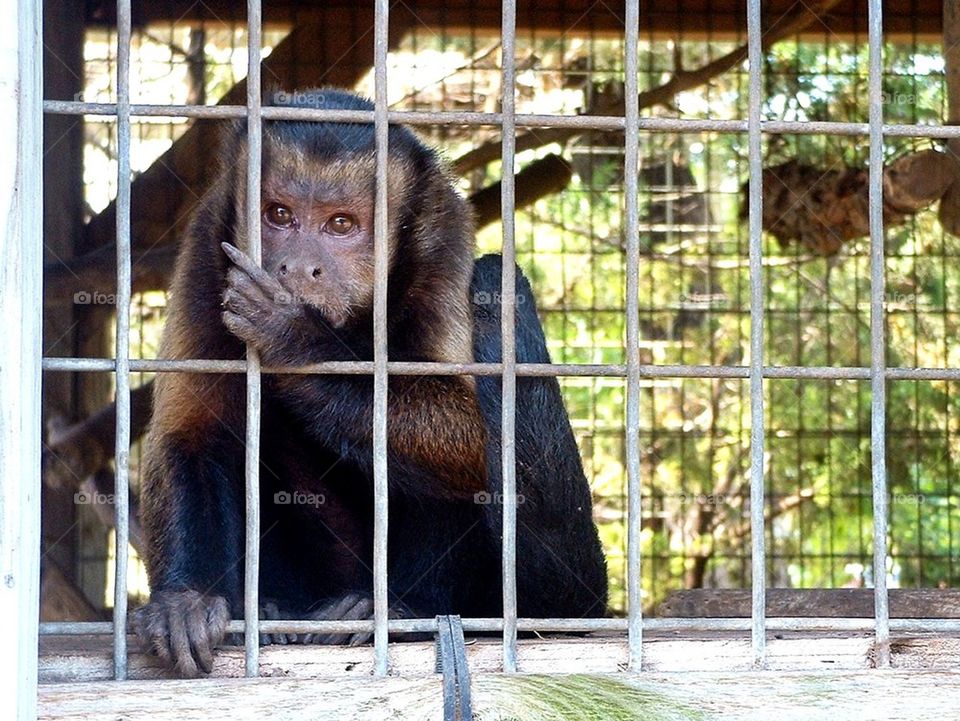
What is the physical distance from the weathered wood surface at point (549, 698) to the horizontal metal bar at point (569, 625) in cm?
13

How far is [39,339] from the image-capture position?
119 inches

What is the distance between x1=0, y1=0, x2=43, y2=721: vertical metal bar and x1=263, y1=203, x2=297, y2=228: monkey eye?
1.47 metres

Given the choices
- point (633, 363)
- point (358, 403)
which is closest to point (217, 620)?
point (358, 403)

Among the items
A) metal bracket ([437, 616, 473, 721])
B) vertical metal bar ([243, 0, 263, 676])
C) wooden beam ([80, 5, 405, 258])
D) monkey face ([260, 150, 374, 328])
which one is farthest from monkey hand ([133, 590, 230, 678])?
wooden beam ([80, 5, 405, 258])

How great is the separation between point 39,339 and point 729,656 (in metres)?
1.73

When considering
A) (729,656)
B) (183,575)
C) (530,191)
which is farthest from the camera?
(530,191)

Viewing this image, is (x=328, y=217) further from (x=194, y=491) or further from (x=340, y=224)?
(x=194, y=491)

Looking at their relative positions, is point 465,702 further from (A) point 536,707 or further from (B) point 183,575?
(B) point 183,575

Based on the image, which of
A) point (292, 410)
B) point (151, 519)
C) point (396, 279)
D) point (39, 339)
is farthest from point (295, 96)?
point (39, 339)

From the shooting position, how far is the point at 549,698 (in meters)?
3.13

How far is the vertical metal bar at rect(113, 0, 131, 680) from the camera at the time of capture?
3178 millimetres

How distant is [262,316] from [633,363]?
3.12 ft

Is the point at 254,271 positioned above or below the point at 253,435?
above

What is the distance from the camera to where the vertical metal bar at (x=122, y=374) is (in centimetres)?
318
